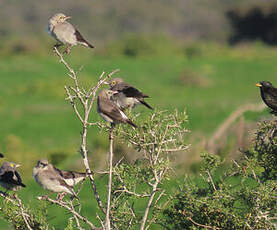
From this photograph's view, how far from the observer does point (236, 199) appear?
6957mm

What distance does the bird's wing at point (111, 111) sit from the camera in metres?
7.11

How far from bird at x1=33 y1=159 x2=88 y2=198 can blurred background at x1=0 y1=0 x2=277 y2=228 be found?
0.78 meters

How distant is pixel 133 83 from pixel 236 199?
40453mm

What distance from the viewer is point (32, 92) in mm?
45719

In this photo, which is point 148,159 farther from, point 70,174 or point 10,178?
point 10,178

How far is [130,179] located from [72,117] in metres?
31.4

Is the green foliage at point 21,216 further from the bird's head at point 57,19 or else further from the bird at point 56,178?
the bird's head at point 57,19

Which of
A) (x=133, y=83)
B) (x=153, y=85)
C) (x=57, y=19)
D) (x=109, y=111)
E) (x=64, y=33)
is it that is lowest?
(x=153, y=85)

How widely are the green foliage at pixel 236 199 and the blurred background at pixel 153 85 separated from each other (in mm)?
1039

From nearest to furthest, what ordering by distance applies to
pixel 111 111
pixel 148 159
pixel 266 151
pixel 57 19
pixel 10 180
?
pixel 148 159, pixel 266 151, pixel 111 111, pixel 10 180, pixel 57 19

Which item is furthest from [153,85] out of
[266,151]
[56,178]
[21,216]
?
[21,216]

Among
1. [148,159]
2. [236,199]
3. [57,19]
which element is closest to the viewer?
[148,159]

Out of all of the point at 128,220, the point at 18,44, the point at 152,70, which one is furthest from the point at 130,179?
the point at 18,44

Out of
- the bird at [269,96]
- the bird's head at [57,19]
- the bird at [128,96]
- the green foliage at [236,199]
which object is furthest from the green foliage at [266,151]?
the bird's head at [57,19]
